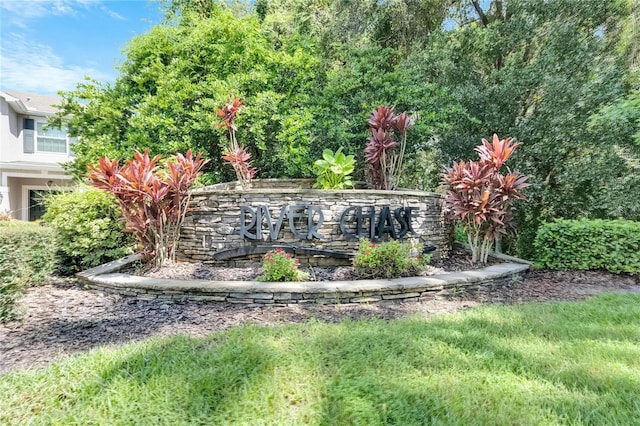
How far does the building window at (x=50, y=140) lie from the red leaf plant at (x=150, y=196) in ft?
38.2

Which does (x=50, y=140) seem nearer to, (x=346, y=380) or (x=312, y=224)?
(x=312, y=224)

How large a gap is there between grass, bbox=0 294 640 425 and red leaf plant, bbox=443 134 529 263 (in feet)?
8.38

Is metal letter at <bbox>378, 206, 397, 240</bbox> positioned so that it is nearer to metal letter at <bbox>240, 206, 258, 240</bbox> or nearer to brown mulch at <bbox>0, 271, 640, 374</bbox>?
brown mulch at <bbox>0, 271, 640, 374</bbox>

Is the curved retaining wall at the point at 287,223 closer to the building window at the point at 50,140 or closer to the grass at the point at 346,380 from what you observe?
the grass at the point at 346,380

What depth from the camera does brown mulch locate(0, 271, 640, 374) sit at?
2.89 m

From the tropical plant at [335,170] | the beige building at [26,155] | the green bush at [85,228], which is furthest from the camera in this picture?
the beige building at [26,155]

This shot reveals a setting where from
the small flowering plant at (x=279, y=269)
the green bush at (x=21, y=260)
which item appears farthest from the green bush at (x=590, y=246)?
the green bush at (x=21, y=260)

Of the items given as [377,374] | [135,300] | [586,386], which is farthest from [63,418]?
[586,386]

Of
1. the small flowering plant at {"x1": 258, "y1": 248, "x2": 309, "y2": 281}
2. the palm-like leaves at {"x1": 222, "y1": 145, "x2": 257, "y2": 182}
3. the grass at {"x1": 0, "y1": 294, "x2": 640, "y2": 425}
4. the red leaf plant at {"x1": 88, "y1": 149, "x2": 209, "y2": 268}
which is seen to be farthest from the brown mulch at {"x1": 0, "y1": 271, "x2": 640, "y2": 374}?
the palm-like leaves at {"x1": 222, "y1": 145, "x2": 257, "y2": 182}

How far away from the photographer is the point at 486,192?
530 cm

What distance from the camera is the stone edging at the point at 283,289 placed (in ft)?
13.1

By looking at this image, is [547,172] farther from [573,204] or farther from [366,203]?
[366,203]

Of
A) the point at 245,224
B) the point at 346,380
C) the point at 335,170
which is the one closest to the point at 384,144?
the point at 335,170

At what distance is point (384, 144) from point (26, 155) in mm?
14355
